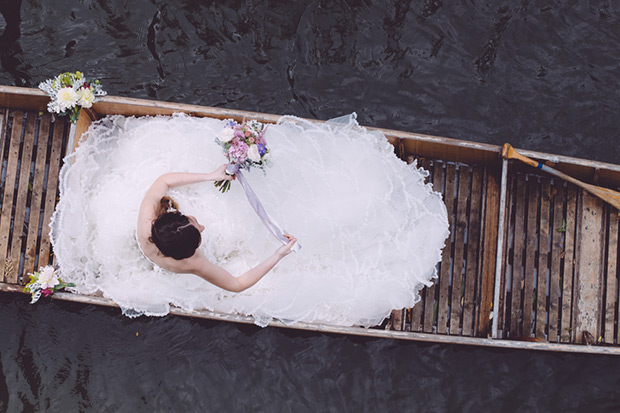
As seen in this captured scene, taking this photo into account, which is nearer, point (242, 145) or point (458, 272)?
point (242, 145)

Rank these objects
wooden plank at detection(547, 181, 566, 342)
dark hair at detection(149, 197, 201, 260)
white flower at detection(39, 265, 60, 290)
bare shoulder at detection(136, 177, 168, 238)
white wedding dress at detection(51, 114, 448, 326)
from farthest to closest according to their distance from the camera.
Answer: wooden plank at detection(547, 181, 566, 342)
white flower at detection(39, 265, 60, 290)
white wedding dress at detection(51, 114, 448, 326)
bare shoulder at detection(136, 177, 168, 238)
dark hair at detection(149, 197, 201, 260)

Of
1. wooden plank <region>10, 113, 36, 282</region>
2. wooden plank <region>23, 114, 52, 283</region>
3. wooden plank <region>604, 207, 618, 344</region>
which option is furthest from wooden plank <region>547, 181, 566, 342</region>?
wooden plank <region>10, 113, 36, 282</region>

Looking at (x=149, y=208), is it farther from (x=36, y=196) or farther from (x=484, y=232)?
(x=484, y=232)

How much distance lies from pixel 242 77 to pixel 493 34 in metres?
2.43

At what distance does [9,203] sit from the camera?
4.23 m

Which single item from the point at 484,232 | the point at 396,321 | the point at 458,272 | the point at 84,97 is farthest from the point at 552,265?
the point at 84,97

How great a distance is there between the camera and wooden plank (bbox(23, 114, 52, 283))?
13.7 feet

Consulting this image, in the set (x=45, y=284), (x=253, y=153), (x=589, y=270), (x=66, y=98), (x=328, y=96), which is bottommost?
(x=45, y=284)

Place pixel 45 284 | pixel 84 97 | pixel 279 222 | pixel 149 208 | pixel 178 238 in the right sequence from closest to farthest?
pixel 178 238
pixel 149 208
pixel 279 222
pixel 45 284
pixel 84 97

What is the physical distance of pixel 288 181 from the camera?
3674 mm

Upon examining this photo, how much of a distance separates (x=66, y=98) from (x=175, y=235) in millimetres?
1746

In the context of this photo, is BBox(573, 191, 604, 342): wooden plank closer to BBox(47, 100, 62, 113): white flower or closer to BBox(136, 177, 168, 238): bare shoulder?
BBox(136, 177, 168, 238): bare shoulder

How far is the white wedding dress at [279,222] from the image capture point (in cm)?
361

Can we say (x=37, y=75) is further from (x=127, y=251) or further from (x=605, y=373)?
(x=605, y=373)
